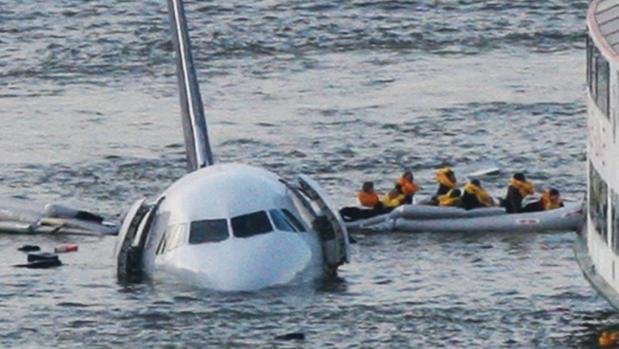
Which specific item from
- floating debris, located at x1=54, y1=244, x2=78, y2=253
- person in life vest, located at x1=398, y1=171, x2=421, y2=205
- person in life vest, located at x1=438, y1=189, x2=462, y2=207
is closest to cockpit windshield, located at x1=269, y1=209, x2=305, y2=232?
floating debris, located at x1=54, y1=244, x2=78, y2=253

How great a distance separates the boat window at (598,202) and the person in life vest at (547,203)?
18183mm

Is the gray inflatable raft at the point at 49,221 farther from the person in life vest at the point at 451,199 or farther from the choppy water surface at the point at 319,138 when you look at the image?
the person in life vest at the point at 451,199

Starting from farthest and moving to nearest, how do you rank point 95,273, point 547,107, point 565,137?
1. point 547,107
2. point 565,137
3. point 95,273

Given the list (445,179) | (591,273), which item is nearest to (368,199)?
(445,179)

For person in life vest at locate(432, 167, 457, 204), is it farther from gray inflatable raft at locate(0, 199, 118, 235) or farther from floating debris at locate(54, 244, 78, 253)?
floating debris at locate(54, 244, 78, 253)

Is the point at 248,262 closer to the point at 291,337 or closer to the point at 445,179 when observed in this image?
the point at 291,337

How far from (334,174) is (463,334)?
23.5 meters

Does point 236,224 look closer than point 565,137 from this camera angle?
Yes

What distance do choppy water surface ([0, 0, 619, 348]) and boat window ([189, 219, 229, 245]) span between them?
1414mm

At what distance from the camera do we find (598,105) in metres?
53.2

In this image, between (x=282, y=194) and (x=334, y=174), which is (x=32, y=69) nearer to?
(x=334, y=174)

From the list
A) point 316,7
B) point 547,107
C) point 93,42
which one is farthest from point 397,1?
point 547,107

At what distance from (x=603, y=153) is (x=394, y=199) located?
78.4ft

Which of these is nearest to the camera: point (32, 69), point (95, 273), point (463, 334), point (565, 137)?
point (463, 334)
